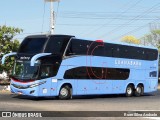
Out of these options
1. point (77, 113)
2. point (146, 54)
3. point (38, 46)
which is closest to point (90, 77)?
point (38, 46)

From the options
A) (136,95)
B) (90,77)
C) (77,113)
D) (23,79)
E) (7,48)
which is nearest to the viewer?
(77,113)

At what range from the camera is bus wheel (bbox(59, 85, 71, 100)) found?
24.3 metres

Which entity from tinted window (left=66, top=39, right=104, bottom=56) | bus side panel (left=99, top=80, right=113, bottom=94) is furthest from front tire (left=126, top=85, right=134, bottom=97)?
tinted window (left=66, top=39, right=104, bottom=56)

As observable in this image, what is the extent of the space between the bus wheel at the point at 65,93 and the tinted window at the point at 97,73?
2.24 ft

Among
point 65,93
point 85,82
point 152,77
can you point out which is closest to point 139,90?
point 152,77

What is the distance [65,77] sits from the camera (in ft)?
79.8

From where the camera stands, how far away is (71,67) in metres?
24.5

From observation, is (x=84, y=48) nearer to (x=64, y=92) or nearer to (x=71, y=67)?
(x=71, y=67)

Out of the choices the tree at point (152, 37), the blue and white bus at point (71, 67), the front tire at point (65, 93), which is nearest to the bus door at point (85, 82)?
the blue and white bus at point (71, 67)

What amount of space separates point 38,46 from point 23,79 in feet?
6.67

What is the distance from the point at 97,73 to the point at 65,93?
295 centimetres

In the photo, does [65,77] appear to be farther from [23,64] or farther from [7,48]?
[7,48]

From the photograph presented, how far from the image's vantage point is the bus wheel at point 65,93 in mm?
24344

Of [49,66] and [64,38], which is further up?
[64,38]
